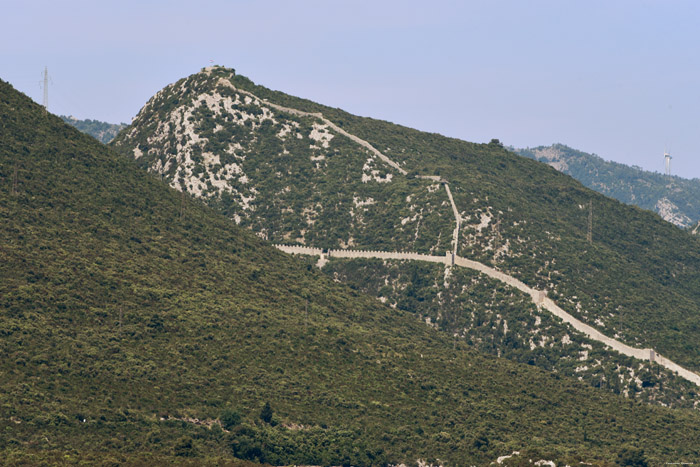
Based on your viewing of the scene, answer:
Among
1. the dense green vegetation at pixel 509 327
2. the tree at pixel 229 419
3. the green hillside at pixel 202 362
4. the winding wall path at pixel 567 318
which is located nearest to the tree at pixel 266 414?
the green hillside at pixel 202 362

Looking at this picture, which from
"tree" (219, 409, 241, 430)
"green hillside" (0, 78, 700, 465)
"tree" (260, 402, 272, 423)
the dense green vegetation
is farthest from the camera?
the dense green vegetation

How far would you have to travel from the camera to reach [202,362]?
436 feet

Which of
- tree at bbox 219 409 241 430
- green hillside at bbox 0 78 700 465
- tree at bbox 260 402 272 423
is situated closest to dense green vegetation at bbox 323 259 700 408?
green hillside at bbox 0 78 700 465

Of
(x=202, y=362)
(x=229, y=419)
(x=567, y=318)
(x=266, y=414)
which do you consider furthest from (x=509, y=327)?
(x=229, y=419)

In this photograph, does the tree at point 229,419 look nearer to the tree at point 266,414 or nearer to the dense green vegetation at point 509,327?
the tree at point 266,414

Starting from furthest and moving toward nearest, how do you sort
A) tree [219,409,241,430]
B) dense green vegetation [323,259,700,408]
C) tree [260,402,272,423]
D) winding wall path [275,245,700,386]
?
winding wall path [275,245,700,386], dense green vegetation [323,259,700,408], tree [260,402,272,423], tree [219,409,241,430]

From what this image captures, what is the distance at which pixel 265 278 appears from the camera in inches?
6516

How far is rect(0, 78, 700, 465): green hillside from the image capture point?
382 feet

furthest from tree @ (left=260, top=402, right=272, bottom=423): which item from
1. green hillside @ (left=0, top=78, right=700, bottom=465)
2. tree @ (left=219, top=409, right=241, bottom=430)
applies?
tree @ (left=219, top=409, right=241, bottom=430)

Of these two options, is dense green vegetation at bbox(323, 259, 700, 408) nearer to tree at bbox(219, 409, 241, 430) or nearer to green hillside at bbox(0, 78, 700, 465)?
green hillside at bbox(0, 78, 700, 465)

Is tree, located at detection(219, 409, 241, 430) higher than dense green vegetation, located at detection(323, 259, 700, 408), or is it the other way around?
dense green vegetation, located at detection(323, 259, 700, 408)

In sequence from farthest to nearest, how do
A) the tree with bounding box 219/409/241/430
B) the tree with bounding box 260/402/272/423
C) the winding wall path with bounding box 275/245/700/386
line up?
the winding wall path with bounding box 275/245/700/386 < the tree with bounding box 260/402/272/423 < the tree with bounding box 219/409/241/430

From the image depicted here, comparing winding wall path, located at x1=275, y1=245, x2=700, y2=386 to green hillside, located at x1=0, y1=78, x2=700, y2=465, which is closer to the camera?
green hillside, located at x1=0, y1=78, x2=700, y2=465

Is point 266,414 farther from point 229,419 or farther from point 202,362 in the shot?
point 202,362
